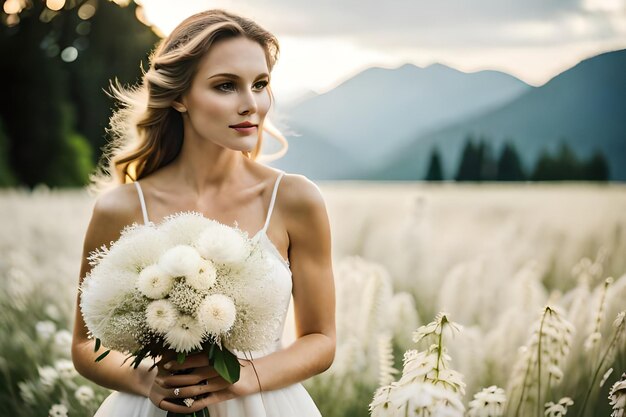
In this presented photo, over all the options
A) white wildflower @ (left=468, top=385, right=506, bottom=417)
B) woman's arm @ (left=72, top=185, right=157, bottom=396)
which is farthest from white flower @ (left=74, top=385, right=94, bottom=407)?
white wildflower @ (left=468, top=385, right=506, bottom=417)

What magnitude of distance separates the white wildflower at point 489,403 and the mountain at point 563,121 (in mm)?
831

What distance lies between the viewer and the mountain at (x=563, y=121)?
303cm

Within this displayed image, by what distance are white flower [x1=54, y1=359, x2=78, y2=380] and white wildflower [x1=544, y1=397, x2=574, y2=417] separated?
192 cm

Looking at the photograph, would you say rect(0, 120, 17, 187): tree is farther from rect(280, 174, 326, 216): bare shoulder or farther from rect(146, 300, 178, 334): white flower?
rect(146, 300, 178, 334): white flower

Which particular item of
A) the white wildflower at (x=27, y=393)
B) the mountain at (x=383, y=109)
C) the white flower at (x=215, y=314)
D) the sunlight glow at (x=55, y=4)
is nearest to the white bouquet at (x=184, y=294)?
the white flower at (x=215, y=314)

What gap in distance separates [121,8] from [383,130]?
1.21m

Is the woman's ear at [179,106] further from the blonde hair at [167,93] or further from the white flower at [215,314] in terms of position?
the white flower at [215,314]

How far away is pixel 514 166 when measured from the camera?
3.12 metres

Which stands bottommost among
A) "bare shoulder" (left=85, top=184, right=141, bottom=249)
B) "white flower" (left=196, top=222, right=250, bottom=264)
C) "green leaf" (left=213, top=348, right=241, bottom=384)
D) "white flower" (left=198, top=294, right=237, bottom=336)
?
"green leaf" (left=213, top=348, right=241, bottom=384)

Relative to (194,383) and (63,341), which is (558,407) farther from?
(63,341)

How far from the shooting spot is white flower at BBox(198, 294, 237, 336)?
65.0 inches

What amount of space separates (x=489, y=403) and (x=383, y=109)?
3.89ft

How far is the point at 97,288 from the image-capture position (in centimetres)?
175

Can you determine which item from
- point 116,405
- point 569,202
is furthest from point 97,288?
point 569,202
